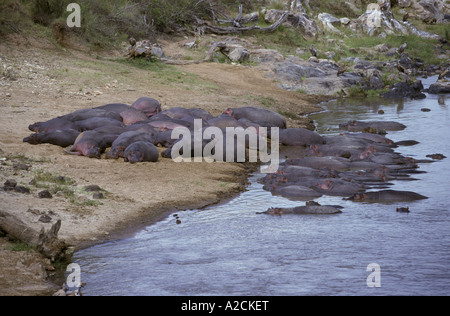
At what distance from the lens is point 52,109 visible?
13727 millimetres

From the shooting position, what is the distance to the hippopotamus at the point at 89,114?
12.7 meters

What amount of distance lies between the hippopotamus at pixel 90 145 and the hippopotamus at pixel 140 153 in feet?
1.80

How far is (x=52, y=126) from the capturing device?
12055 mm

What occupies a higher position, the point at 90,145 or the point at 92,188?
the point at 90,145

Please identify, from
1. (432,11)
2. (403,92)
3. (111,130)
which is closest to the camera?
(111,130)

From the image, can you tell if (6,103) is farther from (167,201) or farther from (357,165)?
(357,165)

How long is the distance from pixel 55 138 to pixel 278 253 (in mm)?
5940

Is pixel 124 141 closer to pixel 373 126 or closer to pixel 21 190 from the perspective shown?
pixel 21 190

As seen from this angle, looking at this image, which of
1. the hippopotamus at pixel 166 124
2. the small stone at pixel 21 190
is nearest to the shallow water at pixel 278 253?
the small stone at pixel 21 190

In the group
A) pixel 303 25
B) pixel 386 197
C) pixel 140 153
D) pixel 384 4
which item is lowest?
pixel 386 197

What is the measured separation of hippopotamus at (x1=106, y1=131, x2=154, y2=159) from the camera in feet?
36.7

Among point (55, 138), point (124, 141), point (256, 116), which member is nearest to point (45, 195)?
point (124, 141)
